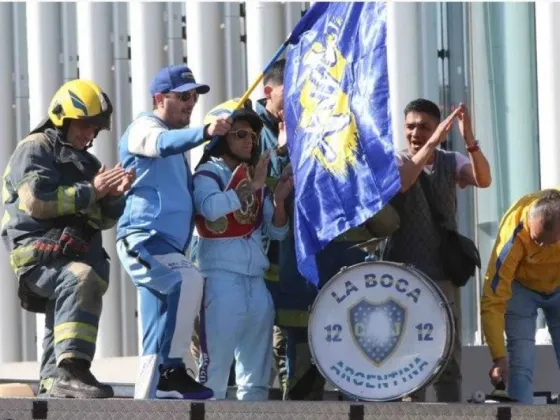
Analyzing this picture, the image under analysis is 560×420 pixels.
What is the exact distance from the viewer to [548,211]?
8.42 meters

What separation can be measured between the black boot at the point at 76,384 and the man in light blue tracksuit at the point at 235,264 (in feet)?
1.72

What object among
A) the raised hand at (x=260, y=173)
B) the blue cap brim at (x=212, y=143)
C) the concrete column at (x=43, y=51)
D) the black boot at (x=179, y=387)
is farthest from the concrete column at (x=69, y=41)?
the black boot at (x=179, y=387)

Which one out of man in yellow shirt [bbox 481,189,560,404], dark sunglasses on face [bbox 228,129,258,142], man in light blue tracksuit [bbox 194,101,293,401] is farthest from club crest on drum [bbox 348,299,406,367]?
dark sunglasses on face [bbox 228,129,258,142]

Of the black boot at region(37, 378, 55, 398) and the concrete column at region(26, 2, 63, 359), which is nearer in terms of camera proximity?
the black boot at region(37, 378, 55, 398)

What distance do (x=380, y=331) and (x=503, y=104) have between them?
17.6ft

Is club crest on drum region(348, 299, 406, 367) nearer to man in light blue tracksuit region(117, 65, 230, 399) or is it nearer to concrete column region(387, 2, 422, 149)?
man in light blue tracksuit region(117, 65, 230, 399)

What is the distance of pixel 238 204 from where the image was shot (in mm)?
8219

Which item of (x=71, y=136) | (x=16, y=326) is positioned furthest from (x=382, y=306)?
(x=16, y=326)

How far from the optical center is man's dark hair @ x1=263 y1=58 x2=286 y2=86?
897 centimetres

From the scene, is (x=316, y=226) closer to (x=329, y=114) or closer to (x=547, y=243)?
(x=329, y=114)

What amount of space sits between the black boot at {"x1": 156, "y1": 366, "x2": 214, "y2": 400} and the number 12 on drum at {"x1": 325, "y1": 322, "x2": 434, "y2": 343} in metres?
0.59

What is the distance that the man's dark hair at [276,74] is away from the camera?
29.4 ft

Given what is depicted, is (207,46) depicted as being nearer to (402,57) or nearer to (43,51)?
(43,51)

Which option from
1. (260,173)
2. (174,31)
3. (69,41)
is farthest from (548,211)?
(69,41)
